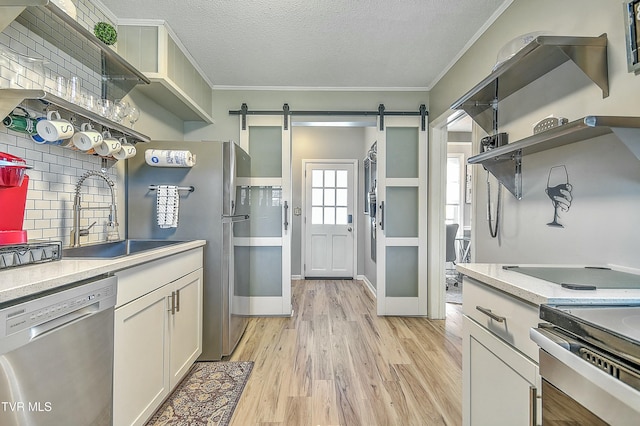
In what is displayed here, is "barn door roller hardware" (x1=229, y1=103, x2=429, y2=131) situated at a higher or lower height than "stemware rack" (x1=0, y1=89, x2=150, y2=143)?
higher

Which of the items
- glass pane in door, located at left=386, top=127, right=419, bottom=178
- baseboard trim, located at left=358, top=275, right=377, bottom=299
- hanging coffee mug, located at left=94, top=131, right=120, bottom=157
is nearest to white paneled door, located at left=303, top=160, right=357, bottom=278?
baseboard trim, located at left=358, top=275, right=377, bottom=299

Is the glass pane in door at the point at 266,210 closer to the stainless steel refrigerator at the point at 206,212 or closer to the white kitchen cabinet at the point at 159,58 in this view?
the stainless steel refrigerator at the point at 206,212

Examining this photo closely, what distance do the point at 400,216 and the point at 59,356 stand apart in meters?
3.04

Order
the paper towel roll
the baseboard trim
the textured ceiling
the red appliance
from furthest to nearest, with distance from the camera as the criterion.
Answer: the baseboard trim < the paper towel roll < the textured ceiling < the red appliance

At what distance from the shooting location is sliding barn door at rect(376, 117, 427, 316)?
11.2 ft

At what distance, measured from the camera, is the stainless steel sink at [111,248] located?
1664 millimetres

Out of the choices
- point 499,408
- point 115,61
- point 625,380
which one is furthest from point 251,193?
point 625,380

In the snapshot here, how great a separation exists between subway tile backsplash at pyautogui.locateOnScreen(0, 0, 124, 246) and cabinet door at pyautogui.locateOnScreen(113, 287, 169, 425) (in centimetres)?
67

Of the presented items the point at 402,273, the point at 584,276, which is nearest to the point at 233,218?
the point at 402,273

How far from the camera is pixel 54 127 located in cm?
138

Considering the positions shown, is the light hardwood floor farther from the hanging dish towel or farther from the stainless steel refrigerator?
the hanging dish towel

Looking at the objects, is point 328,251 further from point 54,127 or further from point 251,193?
point 54,127

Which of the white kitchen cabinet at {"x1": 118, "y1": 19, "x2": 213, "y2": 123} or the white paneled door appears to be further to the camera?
the white paneled door

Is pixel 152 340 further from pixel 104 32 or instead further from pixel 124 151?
pixel 104 32
